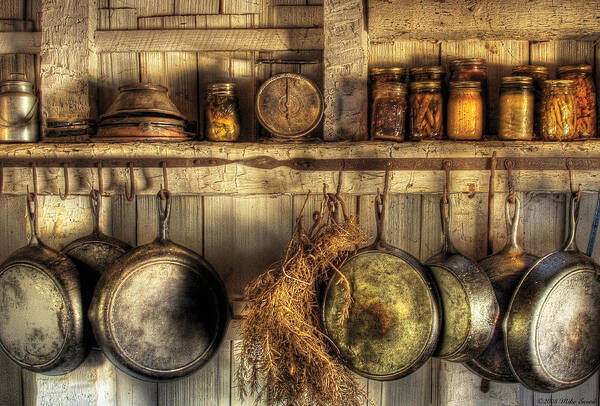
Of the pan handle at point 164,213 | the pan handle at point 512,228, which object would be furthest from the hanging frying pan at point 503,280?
the pan handle at point 164,213

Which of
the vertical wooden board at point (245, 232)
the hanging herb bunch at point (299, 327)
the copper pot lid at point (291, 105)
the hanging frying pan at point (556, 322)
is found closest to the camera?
the hanging herb bunch at point (299, 327)

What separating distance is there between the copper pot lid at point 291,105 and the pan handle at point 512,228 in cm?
54

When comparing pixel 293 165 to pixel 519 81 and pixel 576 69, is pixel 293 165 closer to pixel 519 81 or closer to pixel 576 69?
pixel 519 81

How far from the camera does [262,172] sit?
1291 mm

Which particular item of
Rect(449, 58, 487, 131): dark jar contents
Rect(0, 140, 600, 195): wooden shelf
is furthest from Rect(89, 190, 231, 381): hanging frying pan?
Rect(449, 58, 487, 131): dark jar contents

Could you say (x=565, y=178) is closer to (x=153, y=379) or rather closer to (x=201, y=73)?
(x=201, y=73)

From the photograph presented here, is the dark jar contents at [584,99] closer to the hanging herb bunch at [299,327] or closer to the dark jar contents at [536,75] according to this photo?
the dark jar contents at [536,75]

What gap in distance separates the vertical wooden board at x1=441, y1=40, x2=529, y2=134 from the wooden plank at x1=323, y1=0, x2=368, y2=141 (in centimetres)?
26

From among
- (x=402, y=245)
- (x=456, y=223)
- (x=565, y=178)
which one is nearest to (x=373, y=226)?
(x=402, y=245)

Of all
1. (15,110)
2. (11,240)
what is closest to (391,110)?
(15,110)

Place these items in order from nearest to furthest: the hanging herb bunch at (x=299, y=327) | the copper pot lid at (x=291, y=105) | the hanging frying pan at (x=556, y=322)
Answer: the hanging herb bunch at (x=299, y=327) → the hanging frying pan at (x=556, y=322) → the copper pot lid at (x=291, y=105)

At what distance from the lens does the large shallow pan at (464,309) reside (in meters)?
1.17

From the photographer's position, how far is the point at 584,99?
1275 mm

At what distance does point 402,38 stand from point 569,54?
1.55 feet
